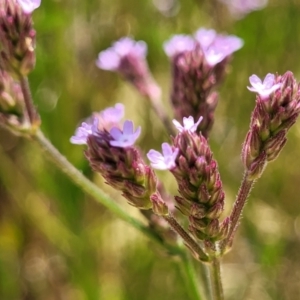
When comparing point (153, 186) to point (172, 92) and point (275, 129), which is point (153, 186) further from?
point (172, 92)

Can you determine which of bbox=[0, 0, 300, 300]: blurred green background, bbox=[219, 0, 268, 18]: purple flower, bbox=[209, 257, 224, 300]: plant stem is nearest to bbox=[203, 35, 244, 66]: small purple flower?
bbox=[209, 257, 224, 300]: plant stem

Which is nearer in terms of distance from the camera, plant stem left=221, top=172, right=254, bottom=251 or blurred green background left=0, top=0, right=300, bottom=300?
plant stem left=221, top=172, right=254, bottom=251

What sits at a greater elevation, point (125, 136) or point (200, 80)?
point (125, 136)

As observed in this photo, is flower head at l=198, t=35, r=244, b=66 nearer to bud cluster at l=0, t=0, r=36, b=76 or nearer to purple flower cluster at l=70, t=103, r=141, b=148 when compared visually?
purple flower cluster at l=70, t=103, r=141, b=148

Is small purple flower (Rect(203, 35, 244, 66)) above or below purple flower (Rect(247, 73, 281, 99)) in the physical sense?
below

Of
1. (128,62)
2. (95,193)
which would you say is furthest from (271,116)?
(128,62)

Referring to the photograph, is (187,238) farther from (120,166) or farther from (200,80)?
(200,80)

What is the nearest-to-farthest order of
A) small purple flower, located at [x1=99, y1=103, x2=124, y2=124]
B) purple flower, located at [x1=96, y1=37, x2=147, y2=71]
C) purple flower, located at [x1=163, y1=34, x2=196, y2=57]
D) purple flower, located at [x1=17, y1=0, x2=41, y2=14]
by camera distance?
small purple flower, located at [x1=99, y1=103, x2=124, y2=124] → purple flower, located at [x1=17, y1=0, x2=41, y2=14] → purple flower, located at [x1=163, y1=34, x2=196, y2=57] → purple flower, located at [x1=96, y1=37, x2=147, y2=71]
